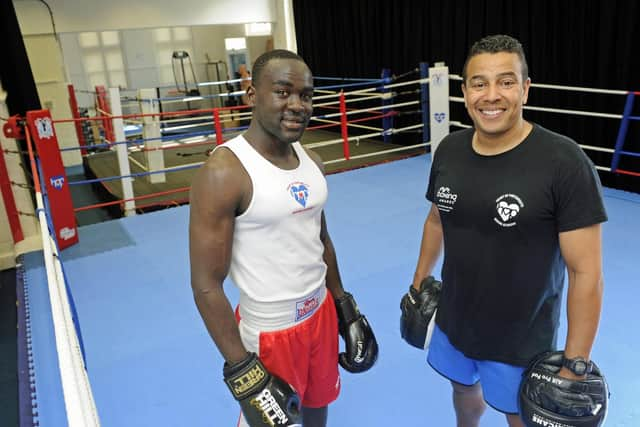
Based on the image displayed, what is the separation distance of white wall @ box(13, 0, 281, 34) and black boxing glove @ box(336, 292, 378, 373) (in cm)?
693

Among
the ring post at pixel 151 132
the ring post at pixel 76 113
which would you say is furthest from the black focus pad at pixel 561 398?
the ring post at pixel 76 113

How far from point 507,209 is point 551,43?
4.20 metres

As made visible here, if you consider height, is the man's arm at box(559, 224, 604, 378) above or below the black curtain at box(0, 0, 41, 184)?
below

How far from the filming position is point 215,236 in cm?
104

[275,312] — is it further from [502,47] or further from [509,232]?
[502,47]

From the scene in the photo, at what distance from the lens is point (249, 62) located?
36.6 feet

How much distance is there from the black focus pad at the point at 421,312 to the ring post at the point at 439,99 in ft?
12.4

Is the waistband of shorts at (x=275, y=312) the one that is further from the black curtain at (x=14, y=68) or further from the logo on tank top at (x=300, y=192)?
the black curtain at (x=14, y=68)

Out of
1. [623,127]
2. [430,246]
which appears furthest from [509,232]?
[623,127]

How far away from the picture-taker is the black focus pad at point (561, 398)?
106 cm

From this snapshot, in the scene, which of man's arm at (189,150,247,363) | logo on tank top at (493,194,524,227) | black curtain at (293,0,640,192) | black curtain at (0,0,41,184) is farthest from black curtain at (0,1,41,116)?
black curtain at (293,0,640,192)

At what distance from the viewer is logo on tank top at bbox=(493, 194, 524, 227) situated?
3.48 feet

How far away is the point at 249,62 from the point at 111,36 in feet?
9.46

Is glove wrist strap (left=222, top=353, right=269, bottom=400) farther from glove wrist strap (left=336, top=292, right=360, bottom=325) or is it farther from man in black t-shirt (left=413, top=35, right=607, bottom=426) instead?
man in black t-shirt (left=413, top=35, right=607, bottom=426)
